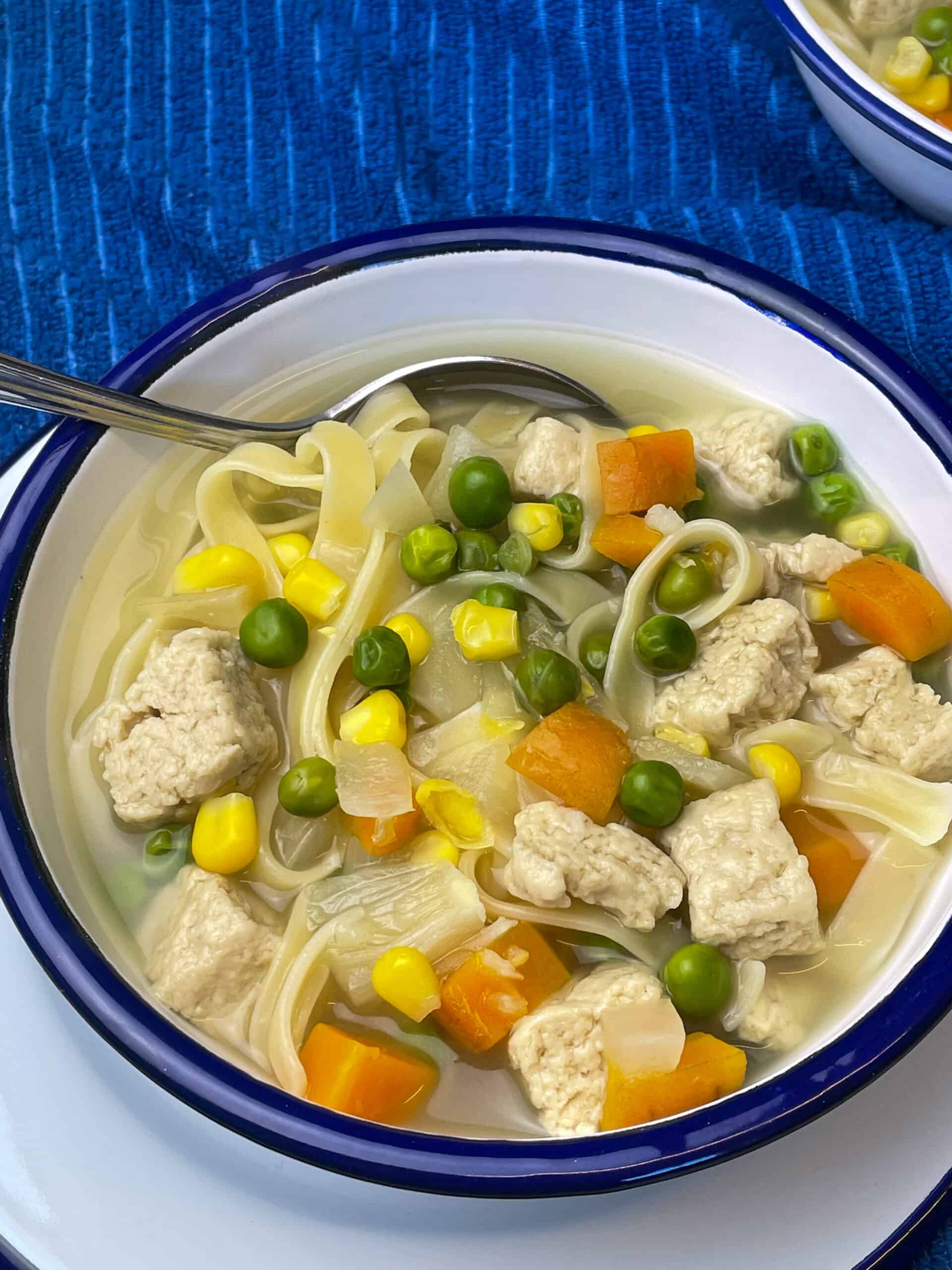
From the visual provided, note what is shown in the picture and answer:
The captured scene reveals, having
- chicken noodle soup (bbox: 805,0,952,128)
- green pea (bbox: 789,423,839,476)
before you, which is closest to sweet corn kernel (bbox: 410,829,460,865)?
green pea (bbox: 789,423,839,476)

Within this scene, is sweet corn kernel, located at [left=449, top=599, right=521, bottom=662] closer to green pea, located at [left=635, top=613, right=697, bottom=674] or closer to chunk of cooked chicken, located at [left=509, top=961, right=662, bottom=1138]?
green pea, located at [left=635, top=613, right=697, bottom=674]

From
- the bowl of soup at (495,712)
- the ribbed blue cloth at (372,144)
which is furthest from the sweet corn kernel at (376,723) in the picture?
the ribbed blue cloth at (372,144)

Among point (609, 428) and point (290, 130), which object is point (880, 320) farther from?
point (290, 130)

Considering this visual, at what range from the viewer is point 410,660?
3113 mm

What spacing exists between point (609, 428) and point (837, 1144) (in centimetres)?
195

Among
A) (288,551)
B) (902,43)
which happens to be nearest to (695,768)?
(288,551)

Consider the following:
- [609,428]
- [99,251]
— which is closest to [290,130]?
[99,251]

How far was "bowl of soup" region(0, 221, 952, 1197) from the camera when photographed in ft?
8.41

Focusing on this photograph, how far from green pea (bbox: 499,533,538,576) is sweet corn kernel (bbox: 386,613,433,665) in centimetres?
29

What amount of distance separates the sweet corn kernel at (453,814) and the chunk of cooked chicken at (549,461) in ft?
3.02

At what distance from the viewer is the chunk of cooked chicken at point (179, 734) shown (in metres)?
2.85

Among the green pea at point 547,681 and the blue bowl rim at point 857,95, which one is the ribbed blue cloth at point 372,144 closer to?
the blue bowl rim at point 857,95

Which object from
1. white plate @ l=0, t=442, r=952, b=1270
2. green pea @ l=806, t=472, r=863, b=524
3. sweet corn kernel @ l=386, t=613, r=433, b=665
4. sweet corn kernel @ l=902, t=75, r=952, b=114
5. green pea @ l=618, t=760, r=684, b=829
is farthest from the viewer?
sweet corn kernel @ l=902, t=75, r=952, b=114

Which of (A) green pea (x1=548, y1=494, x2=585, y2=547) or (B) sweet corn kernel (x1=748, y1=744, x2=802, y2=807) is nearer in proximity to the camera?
(B) sweet corn kernel (x1=748, y1=744, x2=802, y2=807)
